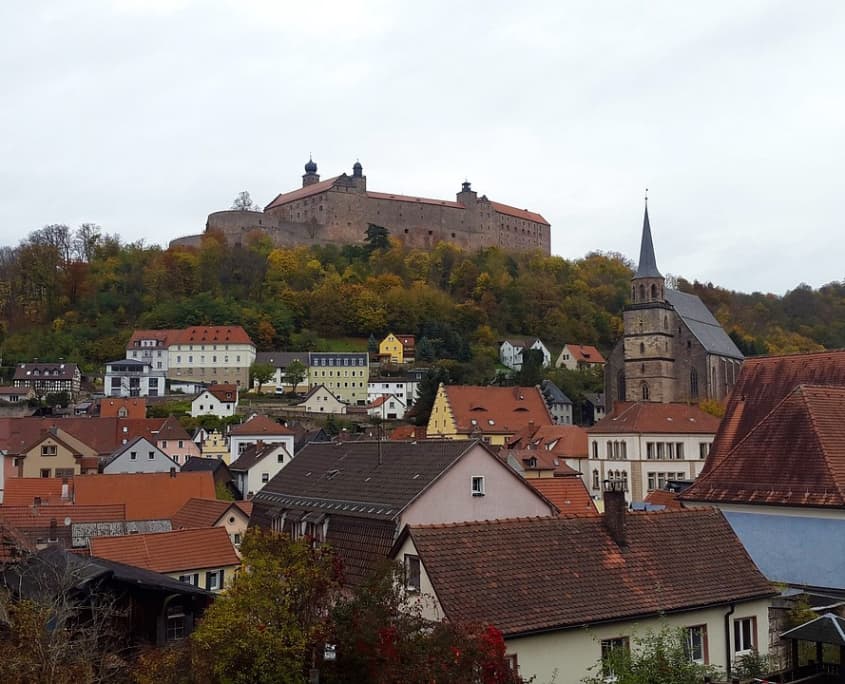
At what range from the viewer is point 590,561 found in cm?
1503

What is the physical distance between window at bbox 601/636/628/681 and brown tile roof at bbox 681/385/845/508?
587 cm

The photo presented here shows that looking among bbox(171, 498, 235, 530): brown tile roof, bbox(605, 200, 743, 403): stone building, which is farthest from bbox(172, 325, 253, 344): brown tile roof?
bbox(171, 498, 235, 530): brown tile roof

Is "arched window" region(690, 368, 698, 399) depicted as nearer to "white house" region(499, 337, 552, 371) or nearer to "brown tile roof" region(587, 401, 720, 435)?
"brown tile roof" region(587, 401, 720, 435)

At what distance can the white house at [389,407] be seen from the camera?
89.5 m

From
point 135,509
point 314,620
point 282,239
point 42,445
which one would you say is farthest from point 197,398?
point 314,620

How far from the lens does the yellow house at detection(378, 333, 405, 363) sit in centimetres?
10888

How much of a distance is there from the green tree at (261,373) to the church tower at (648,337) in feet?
129

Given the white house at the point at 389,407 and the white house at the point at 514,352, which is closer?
the white house at the point at 389,407

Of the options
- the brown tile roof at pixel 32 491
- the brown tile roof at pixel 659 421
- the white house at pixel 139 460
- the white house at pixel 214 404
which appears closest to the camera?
the brown tile roof at pixel 32 491

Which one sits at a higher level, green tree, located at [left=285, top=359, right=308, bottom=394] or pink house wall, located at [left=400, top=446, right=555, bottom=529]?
green tree, located at [left=285, top=359, right=308, bottom=394]

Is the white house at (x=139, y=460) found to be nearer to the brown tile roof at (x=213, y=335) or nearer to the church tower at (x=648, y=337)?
the church tower at (x=648, y=337)

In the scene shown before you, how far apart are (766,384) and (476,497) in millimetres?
8286

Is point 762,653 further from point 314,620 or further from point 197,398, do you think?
point 197,398

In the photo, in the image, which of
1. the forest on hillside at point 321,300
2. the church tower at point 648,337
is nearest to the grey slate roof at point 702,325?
the church tower at point 648,337
